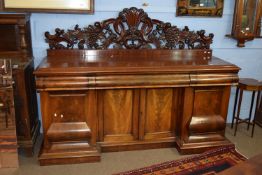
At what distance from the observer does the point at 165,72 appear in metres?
2.59

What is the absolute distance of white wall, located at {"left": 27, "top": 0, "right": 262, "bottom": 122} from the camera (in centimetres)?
294

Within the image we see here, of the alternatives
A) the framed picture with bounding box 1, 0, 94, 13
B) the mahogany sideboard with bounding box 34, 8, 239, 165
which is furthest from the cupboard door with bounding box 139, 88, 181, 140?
the framed picture with bounding box 1, 0, 94, 13

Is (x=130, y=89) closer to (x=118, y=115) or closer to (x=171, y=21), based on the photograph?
(x=118, y=115)

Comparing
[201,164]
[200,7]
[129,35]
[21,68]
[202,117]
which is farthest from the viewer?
[200,7]

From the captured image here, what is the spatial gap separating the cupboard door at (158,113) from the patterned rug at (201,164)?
335mm

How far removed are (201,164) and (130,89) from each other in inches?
38.5

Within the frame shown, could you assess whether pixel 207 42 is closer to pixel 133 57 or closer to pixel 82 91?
pixel 133 57

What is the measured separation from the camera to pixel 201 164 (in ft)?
8.92

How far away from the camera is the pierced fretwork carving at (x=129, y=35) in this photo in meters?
2.91

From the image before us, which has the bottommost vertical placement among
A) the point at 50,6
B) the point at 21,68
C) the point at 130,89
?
the point at 130,89

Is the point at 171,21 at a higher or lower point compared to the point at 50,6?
lower

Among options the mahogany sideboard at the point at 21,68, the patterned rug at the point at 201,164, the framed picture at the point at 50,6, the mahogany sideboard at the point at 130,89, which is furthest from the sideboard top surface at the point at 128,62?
the patterned rug at the point at 201,164

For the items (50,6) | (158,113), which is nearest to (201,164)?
(158,113)

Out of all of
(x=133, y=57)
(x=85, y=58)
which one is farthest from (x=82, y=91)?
(x=133, y=57)
